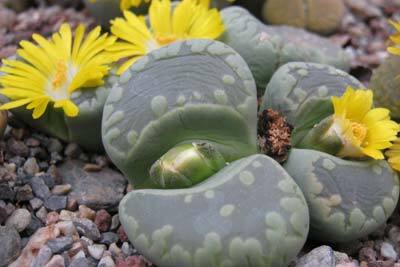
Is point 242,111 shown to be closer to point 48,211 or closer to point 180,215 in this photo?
point 180,215

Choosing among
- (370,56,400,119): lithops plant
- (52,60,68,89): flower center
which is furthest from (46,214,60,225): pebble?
(370,56,400,119): lithops plant

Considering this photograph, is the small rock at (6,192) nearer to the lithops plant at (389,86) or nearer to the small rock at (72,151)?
the small rock at (72,151)

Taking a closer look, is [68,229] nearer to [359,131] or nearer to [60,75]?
[60,75]

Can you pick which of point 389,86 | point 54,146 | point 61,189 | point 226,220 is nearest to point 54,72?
point 54,146

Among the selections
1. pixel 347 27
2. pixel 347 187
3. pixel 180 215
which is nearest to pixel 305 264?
pixel 347 187

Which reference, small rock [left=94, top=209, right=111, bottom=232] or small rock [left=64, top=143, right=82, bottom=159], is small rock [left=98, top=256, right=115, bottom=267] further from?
small rock [left=64, top=143, right=82, bottom=159]

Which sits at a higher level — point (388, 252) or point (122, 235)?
point (122, 235)

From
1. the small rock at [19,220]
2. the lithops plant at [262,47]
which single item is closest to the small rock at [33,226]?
the small rock at [19,220]
